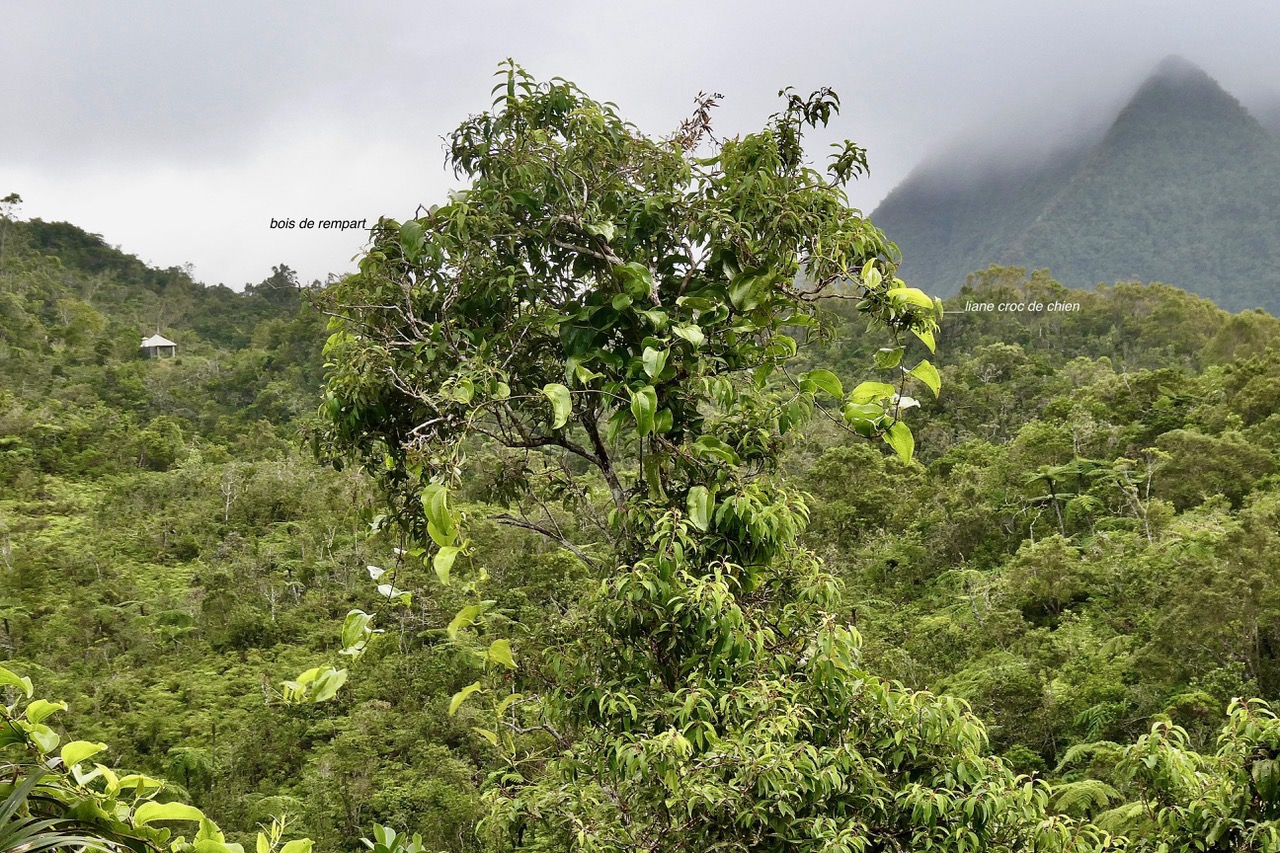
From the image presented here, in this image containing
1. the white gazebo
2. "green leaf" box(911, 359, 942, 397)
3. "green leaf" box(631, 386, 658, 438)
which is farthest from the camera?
the white gazebo

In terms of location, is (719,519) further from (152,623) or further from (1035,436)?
(1035,436)

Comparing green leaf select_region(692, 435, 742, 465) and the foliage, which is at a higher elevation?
green leaf select_region(692, 435, 742, 465)

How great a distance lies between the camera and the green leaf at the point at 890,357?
1.28 m

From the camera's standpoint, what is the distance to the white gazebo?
21469mm

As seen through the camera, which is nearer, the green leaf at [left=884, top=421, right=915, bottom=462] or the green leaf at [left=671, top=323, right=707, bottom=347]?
the green leaf at [left=884, top=421, right=915, bottom=462]

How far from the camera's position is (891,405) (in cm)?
124

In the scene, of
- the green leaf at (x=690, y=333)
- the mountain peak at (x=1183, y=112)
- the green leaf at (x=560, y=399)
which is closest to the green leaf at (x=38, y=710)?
Answer: the green leaf at (x=560, y=399)

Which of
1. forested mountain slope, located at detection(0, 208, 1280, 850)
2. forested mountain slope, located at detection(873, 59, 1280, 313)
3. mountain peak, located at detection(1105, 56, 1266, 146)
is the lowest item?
forested mountain slope, located at detection(0, 208, 1280, 850)

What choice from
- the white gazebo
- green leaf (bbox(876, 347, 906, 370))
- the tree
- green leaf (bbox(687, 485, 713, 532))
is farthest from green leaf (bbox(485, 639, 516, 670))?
the white gazebo

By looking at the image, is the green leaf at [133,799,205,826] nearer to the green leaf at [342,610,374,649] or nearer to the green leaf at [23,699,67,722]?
the green leaf at [23,699,67,722]

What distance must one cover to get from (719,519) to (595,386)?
33cm

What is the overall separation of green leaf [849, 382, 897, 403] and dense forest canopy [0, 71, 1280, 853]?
0.04 meters

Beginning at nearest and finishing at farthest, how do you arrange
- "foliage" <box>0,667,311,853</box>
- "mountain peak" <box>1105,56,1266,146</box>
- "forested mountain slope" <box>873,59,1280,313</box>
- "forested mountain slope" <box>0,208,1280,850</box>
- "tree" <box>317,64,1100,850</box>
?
"foliage" <box>0,667,311,853</box> < "tree" <box>317,64,1100,850</box> < "forested mountain slope" <box>0,208,1280,850</box> < "forested mountain slope" <box>873,59,1280,313</box> < "mountain peak" <box>1105,56,1266,146</box>

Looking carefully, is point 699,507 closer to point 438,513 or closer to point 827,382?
point 827,382
